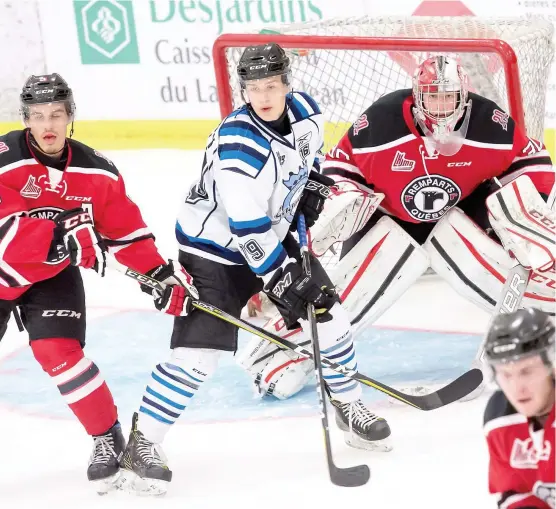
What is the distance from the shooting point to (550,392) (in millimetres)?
1753

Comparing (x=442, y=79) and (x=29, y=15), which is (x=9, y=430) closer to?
(x=442, y=79)

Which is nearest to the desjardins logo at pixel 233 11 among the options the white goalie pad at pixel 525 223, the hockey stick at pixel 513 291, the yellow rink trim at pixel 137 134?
the yellow rink trim at pixel 137 134

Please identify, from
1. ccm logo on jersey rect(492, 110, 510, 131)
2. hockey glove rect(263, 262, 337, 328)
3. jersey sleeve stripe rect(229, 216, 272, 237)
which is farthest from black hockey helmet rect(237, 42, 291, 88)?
ccm logo on jersey rect(492, 110, 510, 131)

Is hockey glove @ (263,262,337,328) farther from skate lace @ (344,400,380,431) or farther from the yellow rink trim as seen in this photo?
the yellow rink trim

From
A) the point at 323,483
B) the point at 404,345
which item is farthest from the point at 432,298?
the point at 323,483

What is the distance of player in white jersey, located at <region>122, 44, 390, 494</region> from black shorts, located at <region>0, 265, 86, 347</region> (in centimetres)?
21

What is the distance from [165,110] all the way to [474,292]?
10.8 ft

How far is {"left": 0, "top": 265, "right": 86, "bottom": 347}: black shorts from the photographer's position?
274 cm

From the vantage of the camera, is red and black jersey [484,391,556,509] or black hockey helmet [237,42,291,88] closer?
red and black jersey [484,391,556,509]

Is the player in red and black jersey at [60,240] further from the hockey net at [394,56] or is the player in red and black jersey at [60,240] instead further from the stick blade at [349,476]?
the hockey net at [394,56]

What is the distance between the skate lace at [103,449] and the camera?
9.33 feet

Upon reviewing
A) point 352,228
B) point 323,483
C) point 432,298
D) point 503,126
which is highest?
point 503,126

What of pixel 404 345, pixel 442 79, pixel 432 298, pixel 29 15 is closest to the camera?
pixel 442 79

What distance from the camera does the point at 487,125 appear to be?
3299mm
